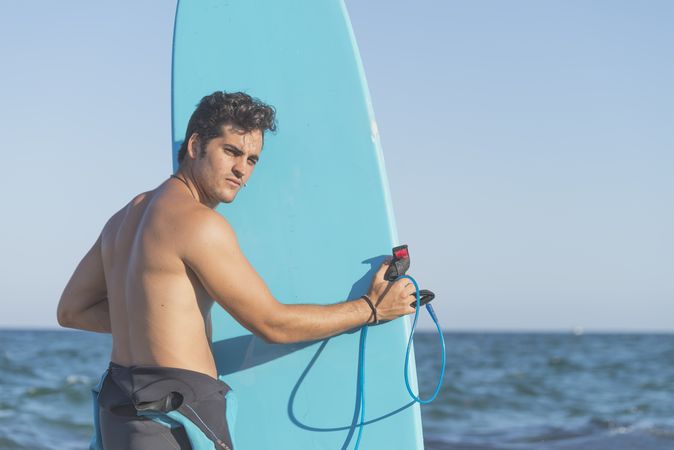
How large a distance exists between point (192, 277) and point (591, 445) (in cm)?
558

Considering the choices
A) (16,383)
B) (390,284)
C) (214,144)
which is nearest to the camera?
(214,144)

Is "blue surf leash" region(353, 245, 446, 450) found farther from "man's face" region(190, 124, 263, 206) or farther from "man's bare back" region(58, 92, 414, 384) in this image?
"man's face" region(190, 124, 263, 206)

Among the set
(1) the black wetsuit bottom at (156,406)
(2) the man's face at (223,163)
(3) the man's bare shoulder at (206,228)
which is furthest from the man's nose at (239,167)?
(1) the black wetsuit bottom at (156,406)

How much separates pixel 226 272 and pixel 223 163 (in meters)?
0.39

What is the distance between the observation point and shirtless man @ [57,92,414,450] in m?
2.11

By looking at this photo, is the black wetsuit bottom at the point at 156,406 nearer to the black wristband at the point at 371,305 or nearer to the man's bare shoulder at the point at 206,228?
the man's bare shoulder at the point at 206,228

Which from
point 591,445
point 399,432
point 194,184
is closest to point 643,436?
point 591,445

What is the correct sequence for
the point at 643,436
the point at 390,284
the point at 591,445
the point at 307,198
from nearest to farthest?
the point at 390,284, the point at 307,198, the point at 591,445, the point at 643,436

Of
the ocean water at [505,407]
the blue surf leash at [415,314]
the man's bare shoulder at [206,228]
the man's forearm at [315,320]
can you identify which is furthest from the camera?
the ocean water at [505,407]

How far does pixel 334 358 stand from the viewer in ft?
9.14

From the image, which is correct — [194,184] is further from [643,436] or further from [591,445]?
[643,436]

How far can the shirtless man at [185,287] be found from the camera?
211cm

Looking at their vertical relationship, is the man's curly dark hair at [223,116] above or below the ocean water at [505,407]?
above

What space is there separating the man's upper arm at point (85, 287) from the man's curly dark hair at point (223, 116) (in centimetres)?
45
